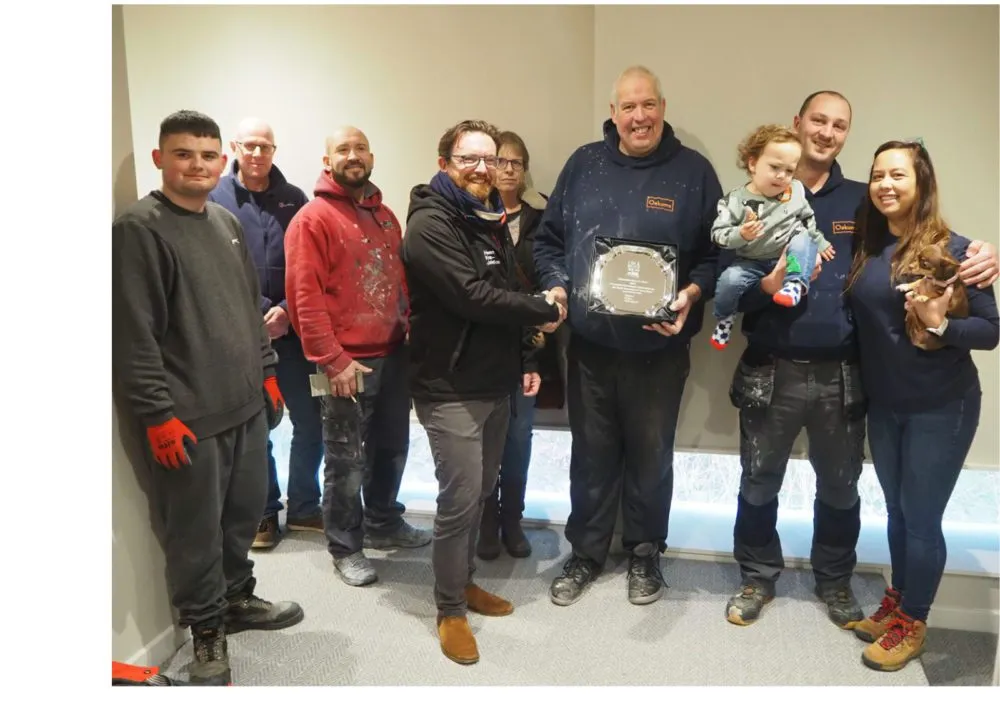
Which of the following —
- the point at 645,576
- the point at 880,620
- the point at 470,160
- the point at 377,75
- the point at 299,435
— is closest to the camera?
the point at 470,160

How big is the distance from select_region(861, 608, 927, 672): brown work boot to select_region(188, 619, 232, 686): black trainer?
6.43 feet

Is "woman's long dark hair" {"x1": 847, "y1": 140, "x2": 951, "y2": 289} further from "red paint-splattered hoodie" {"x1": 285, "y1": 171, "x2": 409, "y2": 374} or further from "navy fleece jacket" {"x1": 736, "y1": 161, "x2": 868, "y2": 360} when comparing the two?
"red paint-splattered hoodie" {"x1": 285, "y1": 171, "x2": 409, "y2": 374}

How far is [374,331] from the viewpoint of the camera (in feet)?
8.62

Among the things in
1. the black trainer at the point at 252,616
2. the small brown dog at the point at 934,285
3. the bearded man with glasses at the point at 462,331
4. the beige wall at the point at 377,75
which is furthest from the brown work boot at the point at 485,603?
the small brown dog at the point at 934,285

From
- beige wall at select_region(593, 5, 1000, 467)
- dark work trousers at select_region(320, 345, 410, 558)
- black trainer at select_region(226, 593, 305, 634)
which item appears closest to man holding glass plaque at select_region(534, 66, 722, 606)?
beige wall at select_region(593, 5, 1000, 467)

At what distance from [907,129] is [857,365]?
0.87 m

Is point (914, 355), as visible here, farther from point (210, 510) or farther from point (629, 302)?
point (210, 510)

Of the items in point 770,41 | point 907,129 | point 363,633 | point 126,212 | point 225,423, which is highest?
point 770,41

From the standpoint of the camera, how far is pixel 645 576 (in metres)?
2.69

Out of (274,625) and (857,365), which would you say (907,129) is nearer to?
(857,365)

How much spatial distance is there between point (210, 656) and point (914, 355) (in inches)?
89.5

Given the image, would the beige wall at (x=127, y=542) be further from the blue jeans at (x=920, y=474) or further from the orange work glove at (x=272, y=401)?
the blue jeans at (x=920, y=474)

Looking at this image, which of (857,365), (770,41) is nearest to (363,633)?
(857,365)

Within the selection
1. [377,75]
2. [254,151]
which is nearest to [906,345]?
[377,75]
